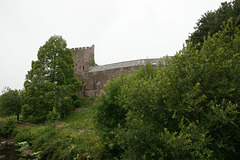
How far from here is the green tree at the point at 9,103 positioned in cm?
2100

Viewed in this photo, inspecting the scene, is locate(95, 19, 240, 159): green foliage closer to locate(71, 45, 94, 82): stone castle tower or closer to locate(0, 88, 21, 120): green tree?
locate(0, 88, 21, 120): green tree

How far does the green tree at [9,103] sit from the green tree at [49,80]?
2.77 m

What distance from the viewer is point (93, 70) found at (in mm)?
29531

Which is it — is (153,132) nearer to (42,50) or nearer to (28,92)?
(28,92)

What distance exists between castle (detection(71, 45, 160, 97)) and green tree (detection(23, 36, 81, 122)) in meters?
4.46

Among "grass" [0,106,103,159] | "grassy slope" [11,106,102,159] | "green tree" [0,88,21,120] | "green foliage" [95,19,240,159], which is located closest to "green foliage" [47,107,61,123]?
"grass" [0,106,103,159]

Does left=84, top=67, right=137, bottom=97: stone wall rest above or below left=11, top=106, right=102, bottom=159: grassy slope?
above

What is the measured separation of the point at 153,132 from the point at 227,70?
3.58 meters

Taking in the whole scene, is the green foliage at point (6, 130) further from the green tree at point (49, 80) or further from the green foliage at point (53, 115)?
the green foliage at point (53, 115)

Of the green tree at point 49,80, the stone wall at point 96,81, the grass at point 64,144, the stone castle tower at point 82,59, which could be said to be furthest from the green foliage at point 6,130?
the stone castle tower at point 82,59

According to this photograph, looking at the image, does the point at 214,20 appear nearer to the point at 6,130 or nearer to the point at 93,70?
the point at 93,70

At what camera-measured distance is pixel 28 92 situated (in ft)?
64.8

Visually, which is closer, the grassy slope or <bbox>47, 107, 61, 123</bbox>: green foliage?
the grassy slope

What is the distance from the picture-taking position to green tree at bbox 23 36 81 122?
760 inches
